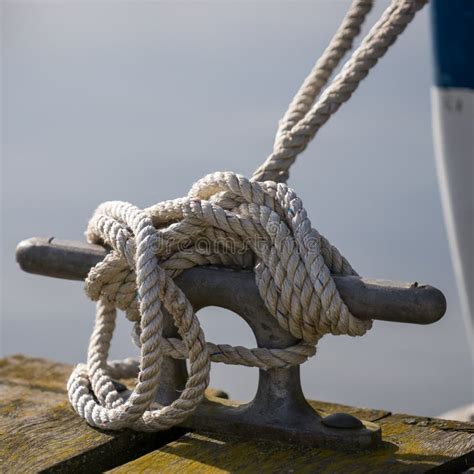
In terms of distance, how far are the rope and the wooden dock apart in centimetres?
6

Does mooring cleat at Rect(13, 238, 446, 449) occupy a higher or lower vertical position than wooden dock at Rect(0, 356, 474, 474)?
higher

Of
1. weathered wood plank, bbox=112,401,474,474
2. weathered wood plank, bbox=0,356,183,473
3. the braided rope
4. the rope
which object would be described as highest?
the braided rope

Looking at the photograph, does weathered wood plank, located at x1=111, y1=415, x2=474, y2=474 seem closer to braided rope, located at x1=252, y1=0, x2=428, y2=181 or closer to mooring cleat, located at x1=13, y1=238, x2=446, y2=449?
mooring cleat, located at x1=13, y1=238, x2=446, y2=449

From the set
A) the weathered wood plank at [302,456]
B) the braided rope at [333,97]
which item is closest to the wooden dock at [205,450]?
the weathered wood plank at [302,456]

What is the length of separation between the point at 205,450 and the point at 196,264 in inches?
15.3

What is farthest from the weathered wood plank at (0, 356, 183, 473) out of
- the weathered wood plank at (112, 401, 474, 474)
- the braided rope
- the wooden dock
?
the braided rope

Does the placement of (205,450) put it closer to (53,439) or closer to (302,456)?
(302,456)

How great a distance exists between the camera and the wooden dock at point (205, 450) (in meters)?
2.17

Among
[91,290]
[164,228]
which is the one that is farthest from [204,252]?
[91,290]

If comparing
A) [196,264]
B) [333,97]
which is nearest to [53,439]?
[196,264]

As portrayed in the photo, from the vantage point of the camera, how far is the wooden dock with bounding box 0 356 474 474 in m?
2.17

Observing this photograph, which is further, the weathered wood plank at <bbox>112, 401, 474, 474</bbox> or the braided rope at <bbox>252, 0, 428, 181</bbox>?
the braided rope at <bbox>252, 0, 428, 181</bbox>

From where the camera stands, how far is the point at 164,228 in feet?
7.69

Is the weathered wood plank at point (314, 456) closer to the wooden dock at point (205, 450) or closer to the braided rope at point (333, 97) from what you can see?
the wooden dock at point (205, 450)
